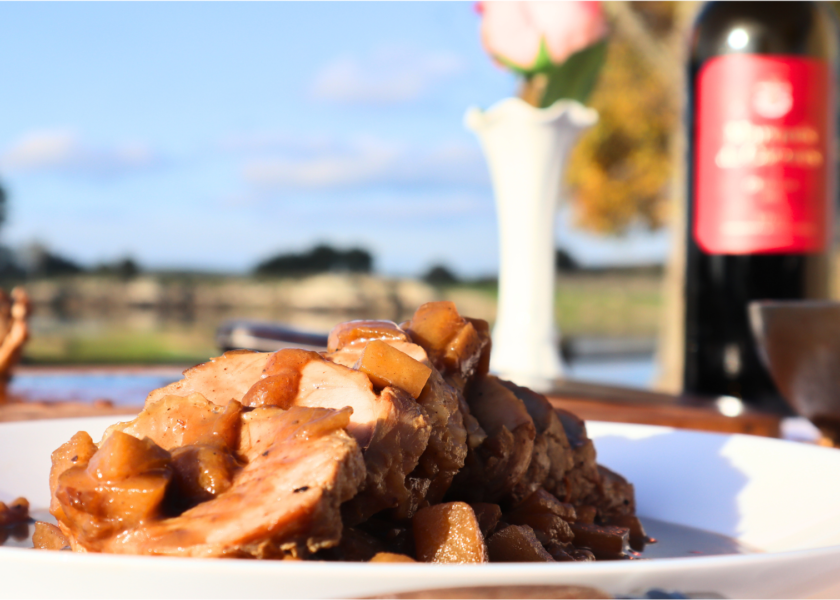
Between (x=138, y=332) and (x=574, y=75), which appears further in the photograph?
(x=138, y=332)

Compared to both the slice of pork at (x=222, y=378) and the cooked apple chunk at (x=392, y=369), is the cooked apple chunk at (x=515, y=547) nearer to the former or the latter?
the cooked apple chunk at (x=392, y=369)

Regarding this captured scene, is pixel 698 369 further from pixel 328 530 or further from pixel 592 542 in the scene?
pixel 328 530

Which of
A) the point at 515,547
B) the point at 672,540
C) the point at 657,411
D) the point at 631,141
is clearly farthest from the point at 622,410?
the point at 631,141

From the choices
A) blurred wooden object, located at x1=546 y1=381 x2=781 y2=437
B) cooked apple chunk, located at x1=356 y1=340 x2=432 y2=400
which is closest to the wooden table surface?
blurred wooden object, located at x1=546 y1=381 x2=781 y2=437

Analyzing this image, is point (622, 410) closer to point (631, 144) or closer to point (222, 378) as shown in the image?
point (222, 378)

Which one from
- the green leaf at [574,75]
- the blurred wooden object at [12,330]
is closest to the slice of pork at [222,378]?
the blurred wooden object at [12,330]

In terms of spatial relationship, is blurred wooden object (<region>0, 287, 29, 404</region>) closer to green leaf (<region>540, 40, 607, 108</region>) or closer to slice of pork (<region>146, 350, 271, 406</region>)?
slice of pork (<region>146, 350, 271, 406</region>)
